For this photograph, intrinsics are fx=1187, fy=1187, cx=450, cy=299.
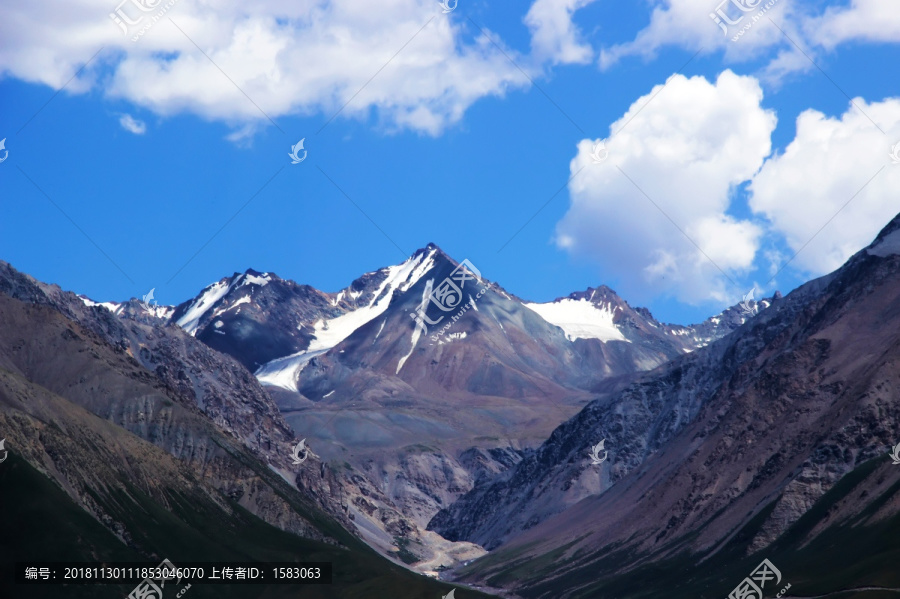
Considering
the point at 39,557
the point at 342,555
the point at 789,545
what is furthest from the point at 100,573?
the point at 789,545

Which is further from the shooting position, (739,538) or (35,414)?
(739,538)

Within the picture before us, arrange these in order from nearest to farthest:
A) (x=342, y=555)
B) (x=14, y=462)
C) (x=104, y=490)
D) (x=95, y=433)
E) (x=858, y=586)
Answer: (x=858, y=586), (x=14, y=462), (x=104, y=490), (x=95, y=433), (x=342, y=555)

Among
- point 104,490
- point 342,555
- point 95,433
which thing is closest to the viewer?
point 104,490

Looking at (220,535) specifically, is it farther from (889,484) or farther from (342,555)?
(889,484)

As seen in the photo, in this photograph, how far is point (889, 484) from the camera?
159625 mm

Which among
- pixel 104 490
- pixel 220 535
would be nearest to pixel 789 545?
pixel 220 535

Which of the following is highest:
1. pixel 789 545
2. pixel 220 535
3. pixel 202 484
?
pixel 202 484

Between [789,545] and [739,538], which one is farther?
[739,538]

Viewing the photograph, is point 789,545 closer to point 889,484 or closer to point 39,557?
point 889,484

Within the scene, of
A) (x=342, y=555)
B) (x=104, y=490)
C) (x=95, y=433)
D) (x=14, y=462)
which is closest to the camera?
(x=14, y=462)

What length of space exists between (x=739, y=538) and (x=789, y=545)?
1693 centimetres

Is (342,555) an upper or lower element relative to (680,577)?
upper

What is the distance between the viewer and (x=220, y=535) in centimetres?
16750

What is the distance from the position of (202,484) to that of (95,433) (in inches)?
909
